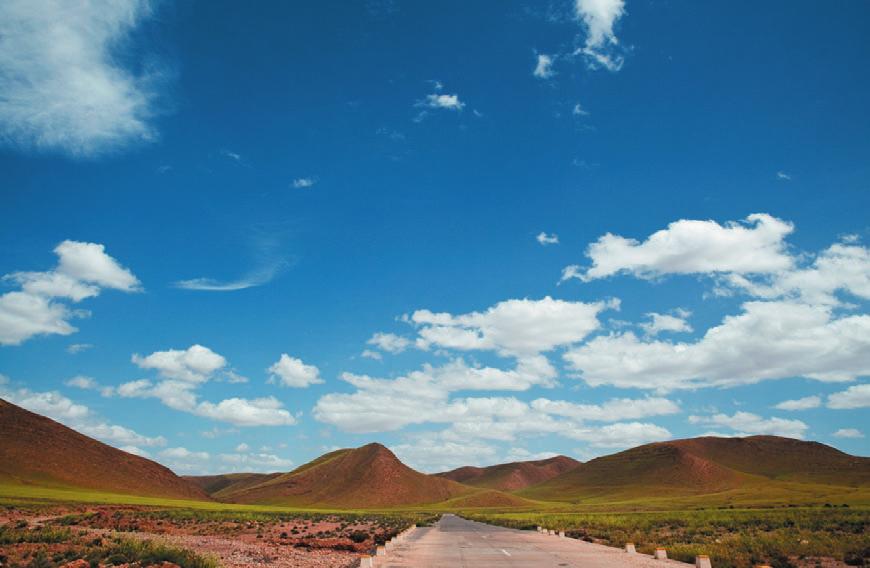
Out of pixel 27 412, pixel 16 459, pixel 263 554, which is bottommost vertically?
pixel 263 554

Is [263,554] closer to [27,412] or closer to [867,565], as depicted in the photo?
[867,565]

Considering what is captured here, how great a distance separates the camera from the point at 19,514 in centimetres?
6253

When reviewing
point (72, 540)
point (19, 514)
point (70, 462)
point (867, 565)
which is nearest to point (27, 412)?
point (70, 462)

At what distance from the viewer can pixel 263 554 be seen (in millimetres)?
30500

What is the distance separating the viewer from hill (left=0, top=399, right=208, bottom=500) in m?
146

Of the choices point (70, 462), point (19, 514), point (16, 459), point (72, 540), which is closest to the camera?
point (72, 540)

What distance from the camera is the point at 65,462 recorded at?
159 meters

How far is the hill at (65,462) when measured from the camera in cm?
14550

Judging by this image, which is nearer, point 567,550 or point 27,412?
point 567,550

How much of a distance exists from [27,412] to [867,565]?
202m

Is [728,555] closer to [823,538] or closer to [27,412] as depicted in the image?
[823,538]

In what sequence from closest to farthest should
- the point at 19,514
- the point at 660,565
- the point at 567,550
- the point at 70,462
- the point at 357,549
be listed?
the point at 660,565
the point at 567,550
the point at 357,549
the point at 19,514
the point at 70,462

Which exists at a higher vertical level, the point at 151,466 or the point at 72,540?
the point at 151,466

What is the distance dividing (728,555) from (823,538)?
15.0 metres
